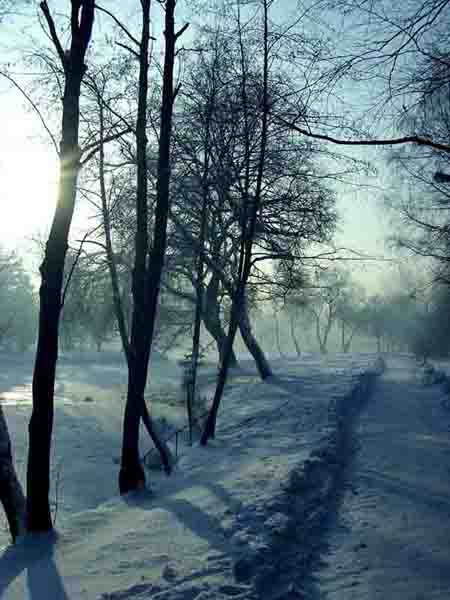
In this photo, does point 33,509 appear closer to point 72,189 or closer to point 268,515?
point 268,515

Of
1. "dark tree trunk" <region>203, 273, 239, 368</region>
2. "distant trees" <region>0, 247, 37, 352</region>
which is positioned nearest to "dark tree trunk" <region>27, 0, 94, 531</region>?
"dark tree trunk" <region>203, 273, 239, 368</region>

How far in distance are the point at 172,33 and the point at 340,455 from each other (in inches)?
298

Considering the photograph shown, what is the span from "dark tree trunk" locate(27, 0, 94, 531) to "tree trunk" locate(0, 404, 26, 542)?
14 centimetres

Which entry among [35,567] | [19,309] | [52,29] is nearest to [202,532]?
[35,567]

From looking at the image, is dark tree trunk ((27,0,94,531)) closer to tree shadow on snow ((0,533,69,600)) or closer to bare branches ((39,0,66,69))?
bare branches ((39,0,66,69))

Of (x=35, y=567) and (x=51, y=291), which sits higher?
(x=51, y=291)

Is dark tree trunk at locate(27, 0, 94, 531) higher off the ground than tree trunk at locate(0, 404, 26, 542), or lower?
higher

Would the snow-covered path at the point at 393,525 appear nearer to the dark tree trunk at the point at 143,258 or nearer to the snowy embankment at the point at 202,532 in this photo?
the snowy embankment at the point at 202,532

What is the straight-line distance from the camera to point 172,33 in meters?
8.76

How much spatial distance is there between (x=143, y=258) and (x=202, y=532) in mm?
4790

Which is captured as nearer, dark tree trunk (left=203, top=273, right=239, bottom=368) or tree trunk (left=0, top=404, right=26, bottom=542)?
tree trunk (left=0, top=404, right=26, bottom=542)

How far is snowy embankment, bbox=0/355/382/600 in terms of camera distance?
418 cm

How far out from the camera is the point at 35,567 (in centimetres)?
502

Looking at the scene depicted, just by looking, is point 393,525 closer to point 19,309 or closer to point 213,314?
point 213,314
